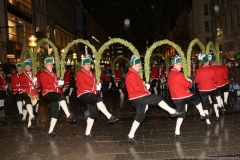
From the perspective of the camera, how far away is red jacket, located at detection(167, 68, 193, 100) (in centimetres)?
705

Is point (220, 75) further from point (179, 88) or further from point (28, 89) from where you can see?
point (28, 89)

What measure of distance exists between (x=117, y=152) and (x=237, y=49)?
2839cm

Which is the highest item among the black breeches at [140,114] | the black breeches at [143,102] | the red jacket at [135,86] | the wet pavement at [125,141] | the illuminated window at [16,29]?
the illuminated window at [16,29]

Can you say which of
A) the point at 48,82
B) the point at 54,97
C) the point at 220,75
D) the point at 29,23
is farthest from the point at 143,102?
the point at 29,23

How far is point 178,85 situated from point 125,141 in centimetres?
192

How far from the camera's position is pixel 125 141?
7270 mm

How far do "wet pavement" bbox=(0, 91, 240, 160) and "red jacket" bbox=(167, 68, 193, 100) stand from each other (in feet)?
3.55

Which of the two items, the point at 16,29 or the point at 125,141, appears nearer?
the point at 125,141

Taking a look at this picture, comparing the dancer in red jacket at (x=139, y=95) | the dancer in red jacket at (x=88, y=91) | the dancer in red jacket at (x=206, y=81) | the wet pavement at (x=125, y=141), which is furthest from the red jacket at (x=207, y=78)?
the dancer in red jacket at (x=88, y=91)

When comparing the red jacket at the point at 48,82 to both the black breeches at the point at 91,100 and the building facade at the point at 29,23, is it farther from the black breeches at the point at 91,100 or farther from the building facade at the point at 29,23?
the building facade at the point at 29,23

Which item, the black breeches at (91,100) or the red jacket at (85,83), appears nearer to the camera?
the black breeches at (91,100)

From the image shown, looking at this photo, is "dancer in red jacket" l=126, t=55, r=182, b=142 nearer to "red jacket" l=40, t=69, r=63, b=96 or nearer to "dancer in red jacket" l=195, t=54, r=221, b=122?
"dancer in red jacket" l=195, t=54, r=221, b=122

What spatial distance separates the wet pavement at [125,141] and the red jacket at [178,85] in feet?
3.55

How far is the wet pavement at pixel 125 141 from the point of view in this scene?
615 cm
